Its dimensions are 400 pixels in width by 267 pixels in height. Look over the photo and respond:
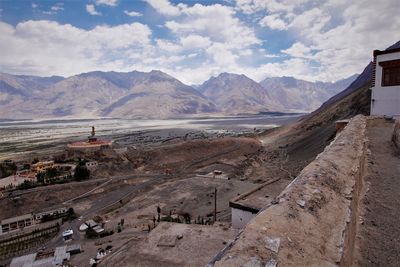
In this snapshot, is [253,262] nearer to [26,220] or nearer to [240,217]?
[240,217]

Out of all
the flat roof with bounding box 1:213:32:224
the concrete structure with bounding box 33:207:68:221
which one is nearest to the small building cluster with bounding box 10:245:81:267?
the flat roof with bounding box 1:213:32:224

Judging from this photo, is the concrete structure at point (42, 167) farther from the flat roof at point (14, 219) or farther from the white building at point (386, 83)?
the white building at point (386, 83)

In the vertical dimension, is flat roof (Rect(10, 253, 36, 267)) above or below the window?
below

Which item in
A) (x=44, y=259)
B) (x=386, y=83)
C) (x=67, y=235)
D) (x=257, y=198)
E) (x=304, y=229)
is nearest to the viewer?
(x=304, y=229)

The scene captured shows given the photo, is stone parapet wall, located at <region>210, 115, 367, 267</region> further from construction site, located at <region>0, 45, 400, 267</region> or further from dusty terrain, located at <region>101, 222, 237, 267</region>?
dusty terrain, located at <region>101, 222, 237, 267</region>

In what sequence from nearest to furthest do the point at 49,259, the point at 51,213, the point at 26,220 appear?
the point at 49,259
the point at 26,220
the point at 51,213

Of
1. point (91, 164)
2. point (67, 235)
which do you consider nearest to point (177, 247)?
point (67, 235)

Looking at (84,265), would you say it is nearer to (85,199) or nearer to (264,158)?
(85,199)
